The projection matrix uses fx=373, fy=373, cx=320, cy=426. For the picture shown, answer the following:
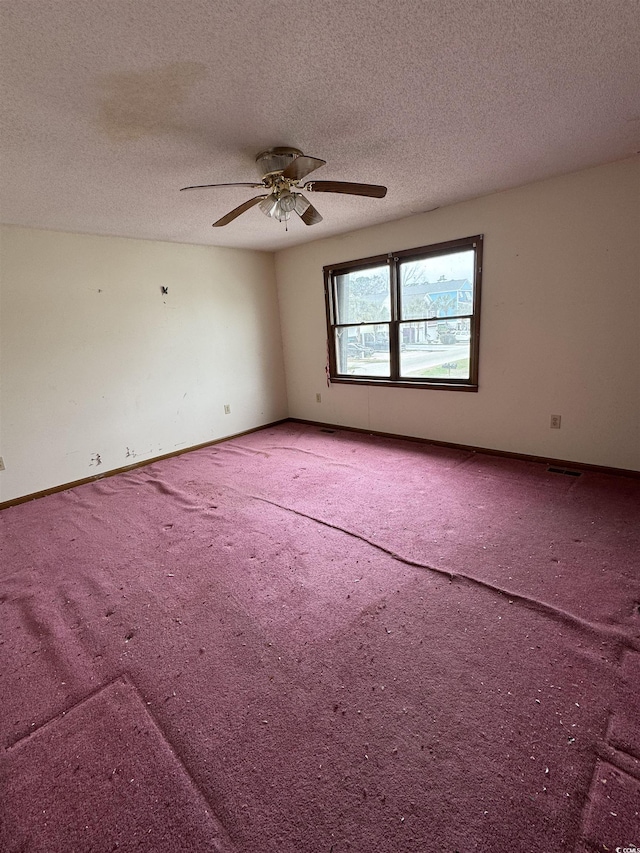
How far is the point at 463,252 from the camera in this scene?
11.4 feet

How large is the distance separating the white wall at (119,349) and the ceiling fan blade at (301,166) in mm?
2442

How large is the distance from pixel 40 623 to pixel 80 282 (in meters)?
2.93

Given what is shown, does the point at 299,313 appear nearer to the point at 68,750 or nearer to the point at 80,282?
the point at 80,282

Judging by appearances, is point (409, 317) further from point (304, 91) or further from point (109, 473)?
point (109, 473)

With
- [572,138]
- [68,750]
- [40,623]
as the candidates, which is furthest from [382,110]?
[40,623]

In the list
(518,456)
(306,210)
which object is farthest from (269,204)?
(518,456)

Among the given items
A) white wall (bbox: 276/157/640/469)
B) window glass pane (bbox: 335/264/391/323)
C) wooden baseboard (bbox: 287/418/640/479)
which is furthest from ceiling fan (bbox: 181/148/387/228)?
wooden baseboard (bbox: 287/418/640/479)

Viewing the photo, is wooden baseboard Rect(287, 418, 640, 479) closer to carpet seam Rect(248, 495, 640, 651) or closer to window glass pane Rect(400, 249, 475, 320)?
window glass pane Rect(400, 249, 475, 320)

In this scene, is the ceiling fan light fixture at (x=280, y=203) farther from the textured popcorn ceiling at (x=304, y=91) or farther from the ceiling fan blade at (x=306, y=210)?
the textured popcorn ceiling at (x=304, y=91)

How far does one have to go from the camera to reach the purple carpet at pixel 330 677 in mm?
1055

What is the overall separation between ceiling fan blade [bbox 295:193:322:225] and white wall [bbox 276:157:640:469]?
5.31 feet

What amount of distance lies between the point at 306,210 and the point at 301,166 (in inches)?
18.6

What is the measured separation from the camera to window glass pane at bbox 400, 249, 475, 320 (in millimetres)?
3516

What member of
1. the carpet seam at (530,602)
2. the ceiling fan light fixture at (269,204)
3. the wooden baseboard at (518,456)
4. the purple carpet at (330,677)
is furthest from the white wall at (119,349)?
the carpet seam at (530,602)
